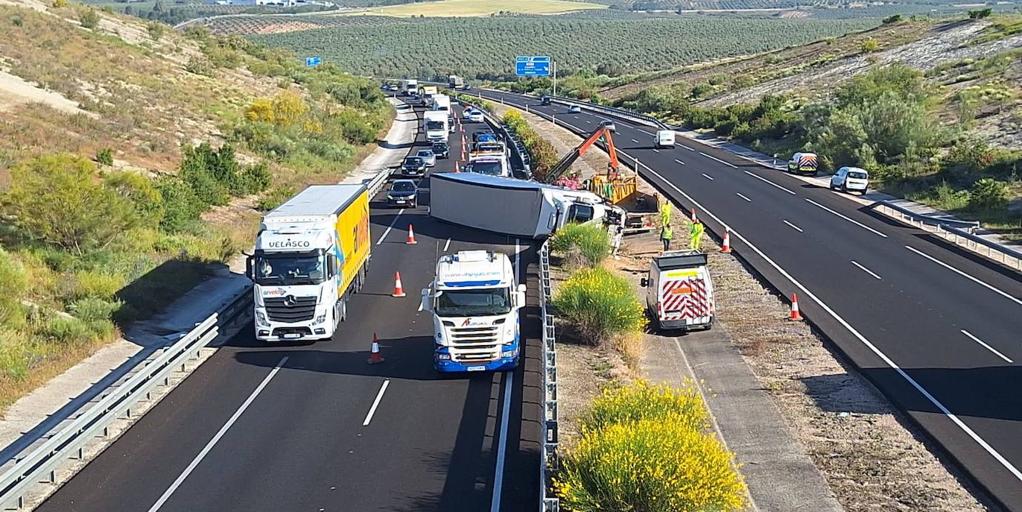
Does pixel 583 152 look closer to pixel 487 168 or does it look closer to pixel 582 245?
pixel 487 168

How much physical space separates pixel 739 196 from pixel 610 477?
1533 inches

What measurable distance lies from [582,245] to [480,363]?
1268cm

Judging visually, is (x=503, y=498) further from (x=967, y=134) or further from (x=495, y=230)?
(x=967, y=134)

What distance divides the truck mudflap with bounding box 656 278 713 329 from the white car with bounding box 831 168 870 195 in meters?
27.8

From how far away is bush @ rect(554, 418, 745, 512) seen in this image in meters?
12.9

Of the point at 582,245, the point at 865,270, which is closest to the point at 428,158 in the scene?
the point at 582,245

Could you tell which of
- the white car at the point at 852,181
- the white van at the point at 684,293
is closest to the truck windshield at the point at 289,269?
the white van at the point at 684,293

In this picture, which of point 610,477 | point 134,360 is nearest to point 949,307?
point 610,477

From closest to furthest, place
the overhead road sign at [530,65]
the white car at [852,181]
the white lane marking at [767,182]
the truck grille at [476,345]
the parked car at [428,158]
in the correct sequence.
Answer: the truck grille at [476,345] → the white car at [852,181] → the white lane marking at [767,182] → the parked car at [428,158] → the overhead road sign at [530,65]

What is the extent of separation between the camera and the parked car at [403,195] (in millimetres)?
48469

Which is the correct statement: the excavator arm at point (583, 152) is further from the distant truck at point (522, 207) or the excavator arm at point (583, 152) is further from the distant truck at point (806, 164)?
the distant truck at point (806, 164)

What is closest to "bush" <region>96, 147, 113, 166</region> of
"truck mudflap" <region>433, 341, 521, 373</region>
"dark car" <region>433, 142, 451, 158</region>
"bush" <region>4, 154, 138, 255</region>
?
"bush" <region>4, 154, 138, 255</region>

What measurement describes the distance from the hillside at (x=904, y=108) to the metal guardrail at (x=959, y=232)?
1.48 m

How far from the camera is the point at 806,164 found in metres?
60.5
